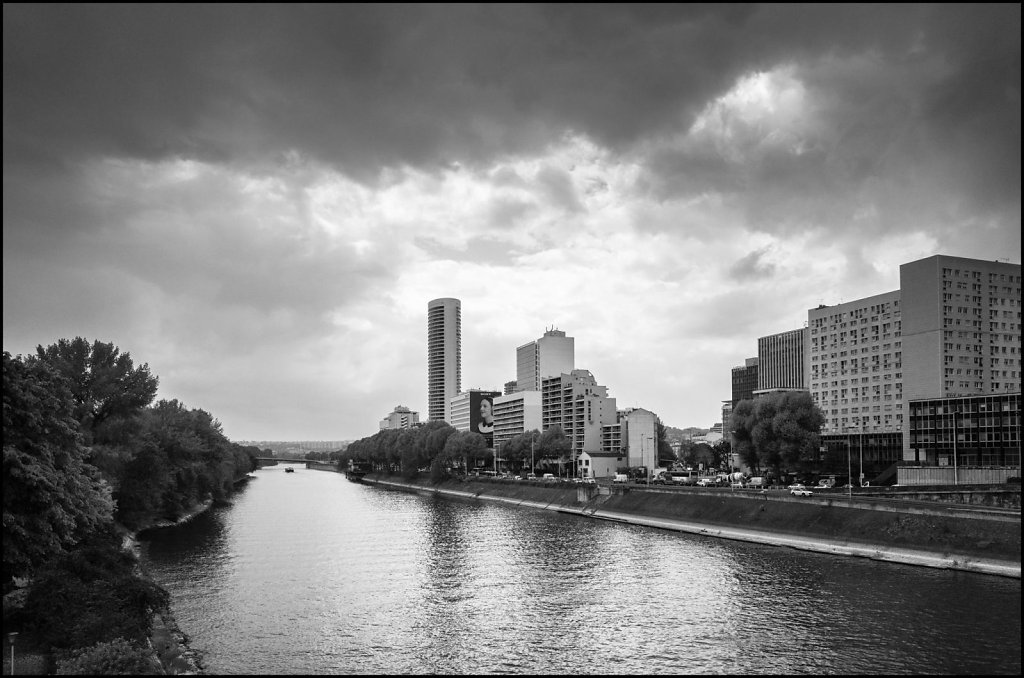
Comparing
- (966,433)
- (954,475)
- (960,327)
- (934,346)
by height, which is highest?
(960,327)

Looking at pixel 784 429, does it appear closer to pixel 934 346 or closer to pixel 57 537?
pixel 934 346

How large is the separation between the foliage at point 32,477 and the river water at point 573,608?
11.5 meters

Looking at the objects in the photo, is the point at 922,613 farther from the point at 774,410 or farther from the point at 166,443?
the point at 166,443

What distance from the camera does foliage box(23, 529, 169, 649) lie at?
129 feet

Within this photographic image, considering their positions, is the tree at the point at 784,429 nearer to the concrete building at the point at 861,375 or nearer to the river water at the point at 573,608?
the concrete building at the point at 861,375

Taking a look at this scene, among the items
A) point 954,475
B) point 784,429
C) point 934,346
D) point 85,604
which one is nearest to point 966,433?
point 954,475

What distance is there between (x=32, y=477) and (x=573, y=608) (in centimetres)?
3774

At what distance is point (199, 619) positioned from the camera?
54719mm

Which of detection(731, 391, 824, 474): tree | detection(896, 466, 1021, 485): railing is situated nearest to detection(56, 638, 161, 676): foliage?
detection(731, 391, 824, 474): tree

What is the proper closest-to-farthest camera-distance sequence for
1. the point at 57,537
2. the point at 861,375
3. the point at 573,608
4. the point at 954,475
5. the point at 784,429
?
the point at 57,537 < the point at 573,608 < the point at 954,475 < the point at 784,429 < the point at 861,375

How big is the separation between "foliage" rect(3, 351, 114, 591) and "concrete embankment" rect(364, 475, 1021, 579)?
72.5 metres

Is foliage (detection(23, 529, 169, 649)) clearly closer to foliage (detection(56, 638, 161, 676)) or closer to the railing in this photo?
foliage (detection(56, 638, 161, 676))

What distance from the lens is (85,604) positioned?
42312 mm

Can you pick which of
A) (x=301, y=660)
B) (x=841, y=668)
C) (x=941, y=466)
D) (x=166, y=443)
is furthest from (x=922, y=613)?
(x=166, y=443)
